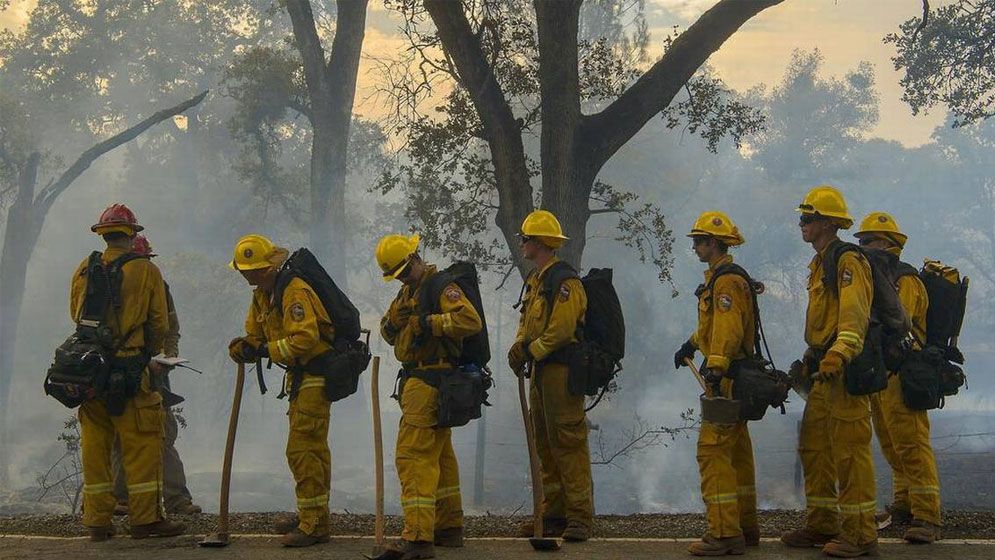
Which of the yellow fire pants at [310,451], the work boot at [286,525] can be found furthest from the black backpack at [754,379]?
the work boot at [286,525]

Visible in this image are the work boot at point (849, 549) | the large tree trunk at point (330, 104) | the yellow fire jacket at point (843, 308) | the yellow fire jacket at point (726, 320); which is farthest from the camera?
the large tree trunk at point (330, 104)

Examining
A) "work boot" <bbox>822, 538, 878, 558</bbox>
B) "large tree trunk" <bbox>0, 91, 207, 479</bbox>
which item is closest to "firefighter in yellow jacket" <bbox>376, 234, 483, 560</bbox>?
"work boot" <bbox>822, 538, 878, 558</bbox>

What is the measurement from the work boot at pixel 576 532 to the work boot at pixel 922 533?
2.11 meters

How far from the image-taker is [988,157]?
64.3m

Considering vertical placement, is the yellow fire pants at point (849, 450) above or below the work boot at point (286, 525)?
above

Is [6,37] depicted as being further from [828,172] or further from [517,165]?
[828,172]

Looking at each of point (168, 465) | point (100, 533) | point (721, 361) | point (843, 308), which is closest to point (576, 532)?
point (721, 361)

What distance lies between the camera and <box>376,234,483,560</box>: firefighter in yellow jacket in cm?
663

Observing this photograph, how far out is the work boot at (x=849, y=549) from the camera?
6.47m

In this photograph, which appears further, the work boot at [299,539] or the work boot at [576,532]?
the work boot at [576,532]

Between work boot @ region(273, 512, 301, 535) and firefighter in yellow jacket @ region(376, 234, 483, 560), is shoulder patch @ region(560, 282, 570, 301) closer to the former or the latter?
firefighter in yellow jacket @ region(376, 234, 483, 560)

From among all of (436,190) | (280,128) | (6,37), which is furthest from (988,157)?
(436,190)

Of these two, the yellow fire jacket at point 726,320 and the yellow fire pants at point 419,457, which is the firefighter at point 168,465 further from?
the yellow fire jacket at point 726,320

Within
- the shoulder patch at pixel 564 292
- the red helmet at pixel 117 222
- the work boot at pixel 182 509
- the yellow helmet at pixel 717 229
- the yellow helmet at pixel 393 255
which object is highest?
the red helmet at pixel 117 222
